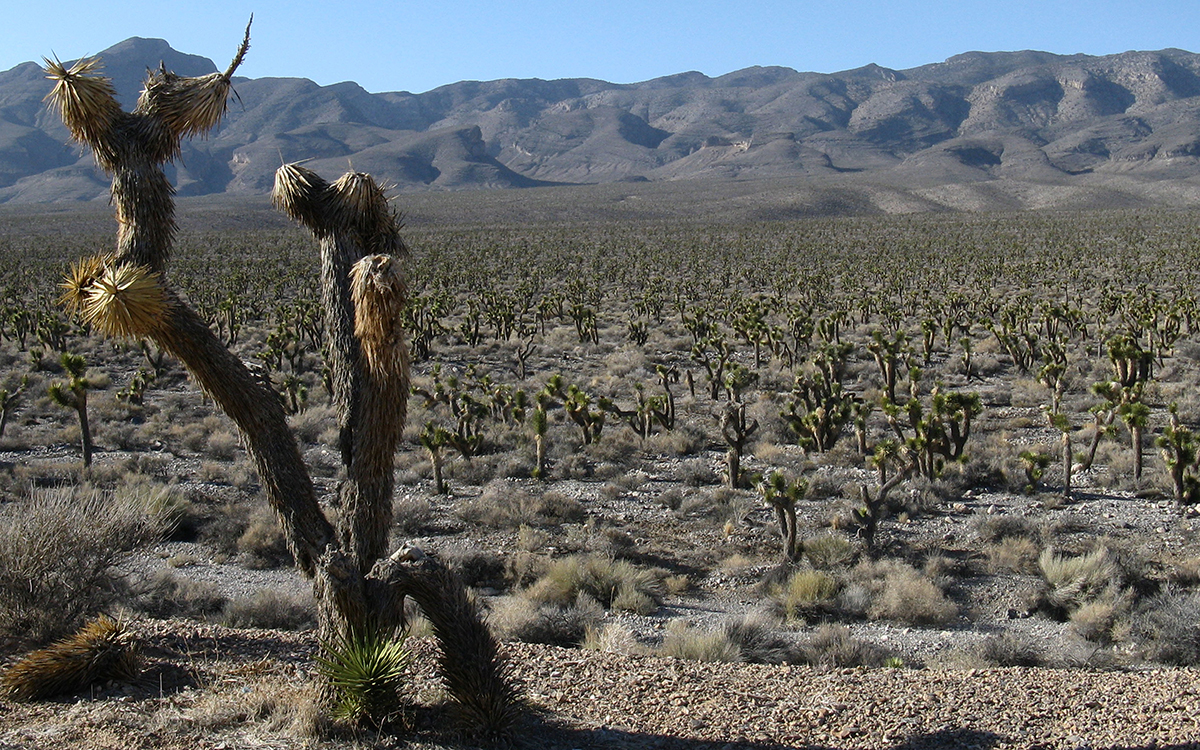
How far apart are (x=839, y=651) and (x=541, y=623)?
2.55m

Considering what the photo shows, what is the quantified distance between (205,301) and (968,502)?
100 ft

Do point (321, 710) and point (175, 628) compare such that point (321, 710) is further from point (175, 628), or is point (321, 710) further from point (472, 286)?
point (472, 286)

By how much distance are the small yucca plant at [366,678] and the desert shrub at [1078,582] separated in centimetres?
639

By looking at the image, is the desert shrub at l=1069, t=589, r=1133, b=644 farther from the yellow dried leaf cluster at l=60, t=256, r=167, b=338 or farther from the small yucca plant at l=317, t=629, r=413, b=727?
the yellow dried leaf cluster at l=60, t=256, r=167, b=338

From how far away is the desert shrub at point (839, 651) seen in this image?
23.7ft

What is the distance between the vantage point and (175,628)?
7.35m

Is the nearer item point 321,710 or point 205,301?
point 321,710

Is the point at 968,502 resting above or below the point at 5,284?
below

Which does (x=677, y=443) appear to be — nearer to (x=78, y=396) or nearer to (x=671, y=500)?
(x=671, y=500)

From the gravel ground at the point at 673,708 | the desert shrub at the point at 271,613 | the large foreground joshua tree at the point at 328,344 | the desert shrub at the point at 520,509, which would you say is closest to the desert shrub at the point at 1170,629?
the gravel ground at the point at 673,708

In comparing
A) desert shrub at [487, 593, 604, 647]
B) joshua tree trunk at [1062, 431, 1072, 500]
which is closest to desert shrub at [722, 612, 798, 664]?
desert shrub at [487, 593, 604, 647]

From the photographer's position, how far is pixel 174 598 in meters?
8.88

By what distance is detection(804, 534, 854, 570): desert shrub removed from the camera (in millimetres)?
9930

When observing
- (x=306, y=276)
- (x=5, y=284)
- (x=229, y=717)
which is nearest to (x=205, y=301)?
(x=306, y=276)
